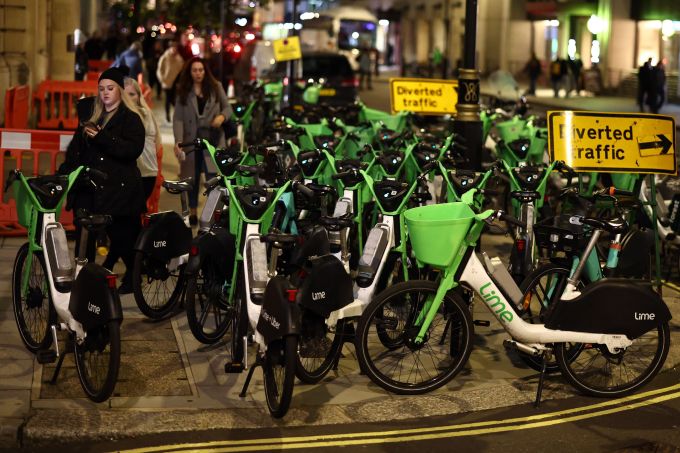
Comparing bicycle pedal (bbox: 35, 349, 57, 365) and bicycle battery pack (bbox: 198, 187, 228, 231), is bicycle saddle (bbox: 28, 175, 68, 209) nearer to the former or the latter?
bicycle pedal (bbox: 35, 349, 57, 365)

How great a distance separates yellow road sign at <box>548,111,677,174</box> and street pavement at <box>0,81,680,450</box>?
1.91 metres

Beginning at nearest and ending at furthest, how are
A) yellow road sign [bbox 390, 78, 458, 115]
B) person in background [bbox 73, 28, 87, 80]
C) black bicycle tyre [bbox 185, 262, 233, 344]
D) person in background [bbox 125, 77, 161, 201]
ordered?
black bicycle tyre [bbox 185, 262, 233, 344] < person in background [bbox 125, 77, 161, 201] < yellow road sign [bbox 390, 78, 458, 115] < person in background [bbox 73, 28, 87, 80]

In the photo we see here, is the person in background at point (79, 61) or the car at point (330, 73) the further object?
the person in background at point (79, 61)

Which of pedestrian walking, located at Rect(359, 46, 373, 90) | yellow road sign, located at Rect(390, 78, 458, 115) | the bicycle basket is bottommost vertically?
the bicycle basket

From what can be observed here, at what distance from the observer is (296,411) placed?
7.10 m

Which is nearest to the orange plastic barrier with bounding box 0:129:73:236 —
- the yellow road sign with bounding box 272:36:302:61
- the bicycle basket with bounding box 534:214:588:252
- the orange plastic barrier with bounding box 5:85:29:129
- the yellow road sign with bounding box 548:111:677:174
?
the yellow road sign with bounding box 548:111:677:174

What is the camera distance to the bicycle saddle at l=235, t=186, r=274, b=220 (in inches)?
305

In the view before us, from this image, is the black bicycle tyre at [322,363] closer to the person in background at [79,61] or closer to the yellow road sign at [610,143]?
the yellow road sign at [610,143]

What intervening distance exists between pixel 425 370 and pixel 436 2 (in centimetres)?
6840

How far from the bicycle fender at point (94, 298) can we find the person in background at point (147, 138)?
301 centimetres

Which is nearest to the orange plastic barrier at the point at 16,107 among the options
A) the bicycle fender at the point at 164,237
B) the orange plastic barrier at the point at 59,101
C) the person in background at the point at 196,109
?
the orange plastic barrier at the point at 59,101

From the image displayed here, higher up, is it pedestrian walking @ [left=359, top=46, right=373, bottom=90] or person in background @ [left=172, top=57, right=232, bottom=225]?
pedestrian walking @ [left=359, top=46, right=373, bottom=90]

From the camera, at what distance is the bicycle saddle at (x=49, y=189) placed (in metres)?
7.71

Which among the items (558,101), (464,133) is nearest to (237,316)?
(464,133)
